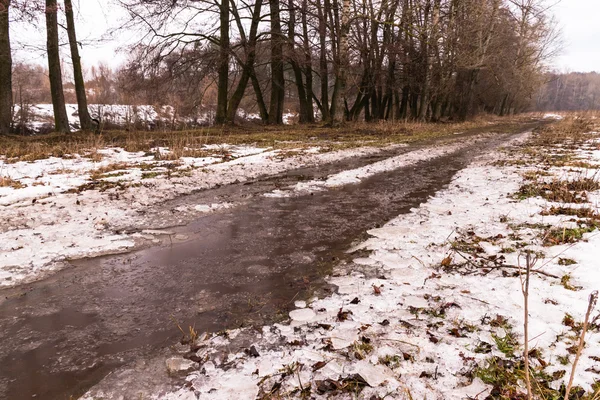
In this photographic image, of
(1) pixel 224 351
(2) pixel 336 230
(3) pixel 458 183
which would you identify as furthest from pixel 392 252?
(3) pixel 458 183

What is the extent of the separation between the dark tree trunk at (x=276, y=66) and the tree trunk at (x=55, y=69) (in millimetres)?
8175

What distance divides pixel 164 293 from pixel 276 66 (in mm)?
16731

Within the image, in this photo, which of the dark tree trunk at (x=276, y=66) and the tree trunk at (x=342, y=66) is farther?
the dark tree trunk at (x=276, y=66)

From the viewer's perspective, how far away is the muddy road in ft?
6.22

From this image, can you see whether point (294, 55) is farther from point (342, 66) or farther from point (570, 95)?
point (570, 95)

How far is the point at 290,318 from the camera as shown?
2.24m

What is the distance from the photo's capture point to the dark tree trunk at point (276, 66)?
15847 millimetres

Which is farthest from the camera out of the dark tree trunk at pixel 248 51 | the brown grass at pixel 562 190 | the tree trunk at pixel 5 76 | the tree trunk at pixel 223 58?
the dark tree trunk at pixel 248 51

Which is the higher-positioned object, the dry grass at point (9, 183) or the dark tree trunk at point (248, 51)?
the dark tree trunk at point (248, 51)

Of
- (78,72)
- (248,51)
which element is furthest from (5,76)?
(248,51)

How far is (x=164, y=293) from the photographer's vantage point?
8.48 feet

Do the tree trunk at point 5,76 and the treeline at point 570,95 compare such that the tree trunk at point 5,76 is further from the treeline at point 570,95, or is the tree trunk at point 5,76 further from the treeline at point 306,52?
the treeline at point 570,95

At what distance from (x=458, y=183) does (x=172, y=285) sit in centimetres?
520

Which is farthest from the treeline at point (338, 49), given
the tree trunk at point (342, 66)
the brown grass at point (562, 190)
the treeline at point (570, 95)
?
the treeline at point (570, 95)
